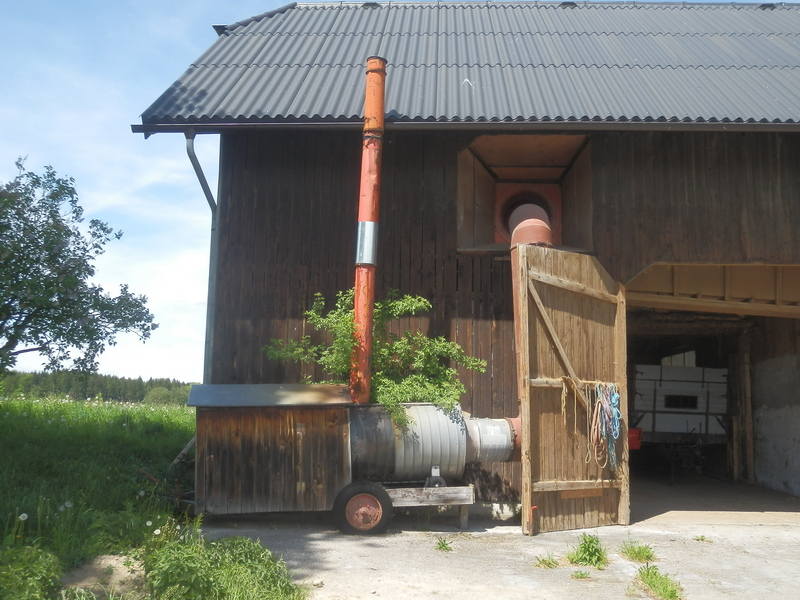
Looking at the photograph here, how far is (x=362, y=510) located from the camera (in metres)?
8.22

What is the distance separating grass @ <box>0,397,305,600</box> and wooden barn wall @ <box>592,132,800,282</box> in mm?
6345

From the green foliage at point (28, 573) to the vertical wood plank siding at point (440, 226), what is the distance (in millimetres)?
4345

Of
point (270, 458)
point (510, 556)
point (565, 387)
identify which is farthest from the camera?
point (565, 387)

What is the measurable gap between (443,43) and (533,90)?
9.23 ft

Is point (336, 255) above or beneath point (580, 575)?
above

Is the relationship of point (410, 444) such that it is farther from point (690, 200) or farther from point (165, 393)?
point (165, 393)

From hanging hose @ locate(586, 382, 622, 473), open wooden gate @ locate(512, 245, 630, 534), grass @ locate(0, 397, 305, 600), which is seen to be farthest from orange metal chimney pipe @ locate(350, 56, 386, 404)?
hanging hose @ locate(586, 382, 622, 473)

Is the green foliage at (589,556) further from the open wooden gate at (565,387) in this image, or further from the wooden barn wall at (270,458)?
the wooden barn wall at (270,458)

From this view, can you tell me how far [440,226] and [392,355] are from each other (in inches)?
80.2

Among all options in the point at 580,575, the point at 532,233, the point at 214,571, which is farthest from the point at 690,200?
the point at 214,571

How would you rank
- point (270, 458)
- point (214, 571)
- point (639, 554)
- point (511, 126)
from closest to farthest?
point (214, 571), point (639, 554), point (270, 458), point (511, 126)

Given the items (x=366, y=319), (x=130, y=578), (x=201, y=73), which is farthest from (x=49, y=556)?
(x=201, y=73)

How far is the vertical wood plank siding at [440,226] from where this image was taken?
395 inches

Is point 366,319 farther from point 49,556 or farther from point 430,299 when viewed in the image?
point 49,556
